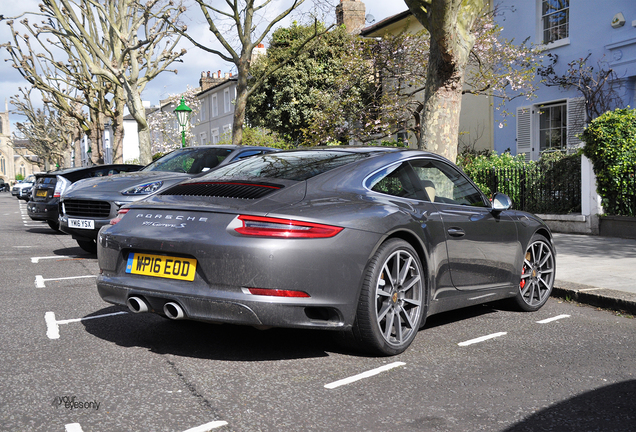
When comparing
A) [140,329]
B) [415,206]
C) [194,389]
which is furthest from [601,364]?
[140,329]

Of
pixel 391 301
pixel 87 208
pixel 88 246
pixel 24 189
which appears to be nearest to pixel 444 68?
pixel 87 208

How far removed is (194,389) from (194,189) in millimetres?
1519

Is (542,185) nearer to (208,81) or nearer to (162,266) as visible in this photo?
(162,266)

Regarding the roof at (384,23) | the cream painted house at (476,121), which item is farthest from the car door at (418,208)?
the roof at (384,23)

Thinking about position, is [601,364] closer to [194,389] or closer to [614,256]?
[194,389]

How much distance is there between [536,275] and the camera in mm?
6098

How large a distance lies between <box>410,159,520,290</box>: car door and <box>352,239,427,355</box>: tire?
51 cm

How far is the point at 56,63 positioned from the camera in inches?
1299

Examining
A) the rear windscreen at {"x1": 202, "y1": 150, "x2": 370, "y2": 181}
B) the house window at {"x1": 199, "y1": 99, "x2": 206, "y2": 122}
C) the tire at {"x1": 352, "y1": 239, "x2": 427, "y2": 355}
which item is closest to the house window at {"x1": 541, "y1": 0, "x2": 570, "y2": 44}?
the rear windscreen at {"x1": 202, "y1": 150, "x2": 370, "y2": 181}

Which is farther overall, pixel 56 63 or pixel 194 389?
pixel 56 63

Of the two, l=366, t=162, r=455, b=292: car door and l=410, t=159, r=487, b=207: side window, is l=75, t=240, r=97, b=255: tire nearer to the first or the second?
l=410, t=159, r=487, b=207: side window

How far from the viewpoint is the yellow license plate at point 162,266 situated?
3938 mm

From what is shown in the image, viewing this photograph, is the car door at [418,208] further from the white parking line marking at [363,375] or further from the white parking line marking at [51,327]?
the white parking line marking at [51,327]

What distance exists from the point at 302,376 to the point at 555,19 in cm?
1595
